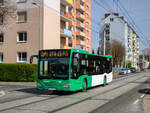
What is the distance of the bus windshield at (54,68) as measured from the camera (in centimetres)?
1427

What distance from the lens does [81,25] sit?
59.1m

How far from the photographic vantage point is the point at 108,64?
22.5 metres

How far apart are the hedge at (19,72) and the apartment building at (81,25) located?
1131 inches

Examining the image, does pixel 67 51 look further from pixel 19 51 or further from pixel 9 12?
pixel 19 51

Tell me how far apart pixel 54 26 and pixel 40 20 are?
3.34 metres

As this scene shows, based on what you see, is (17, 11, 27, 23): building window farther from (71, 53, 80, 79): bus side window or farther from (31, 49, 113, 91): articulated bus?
(71, 53, 80, 79): bus side window

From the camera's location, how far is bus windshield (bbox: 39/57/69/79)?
46.8 ft

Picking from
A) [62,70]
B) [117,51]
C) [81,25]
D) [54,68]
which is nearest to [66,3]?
→ [81,25]

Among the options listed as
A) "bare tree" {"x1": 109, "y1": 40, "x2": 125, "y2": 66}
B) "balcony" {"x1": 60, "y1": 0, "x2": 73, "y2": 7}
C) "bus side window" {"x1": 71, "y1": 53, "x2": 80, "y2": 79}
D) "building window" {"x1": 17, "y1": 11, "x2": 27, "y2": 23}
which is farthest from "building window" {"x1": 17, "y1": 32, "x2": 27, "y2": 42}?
"bare tree" {"x1": 109, "y1": 40, "x2": 125, "y2": 66}

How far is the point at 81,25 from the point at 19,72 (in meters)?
34.1

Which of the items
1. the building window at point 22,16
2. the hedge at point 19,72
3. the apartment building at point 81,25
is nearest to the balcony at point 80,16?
the apartment building at point 81,25

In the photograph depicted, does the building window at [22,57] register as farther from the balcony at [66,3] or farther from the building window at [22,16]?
the balcony at [66,3]

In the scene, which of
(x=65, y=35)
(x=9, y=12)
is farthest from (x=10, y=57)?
(x=9, y=12)

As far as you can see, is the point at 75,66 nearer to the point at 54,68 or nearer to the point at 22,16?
the point at 54,68
